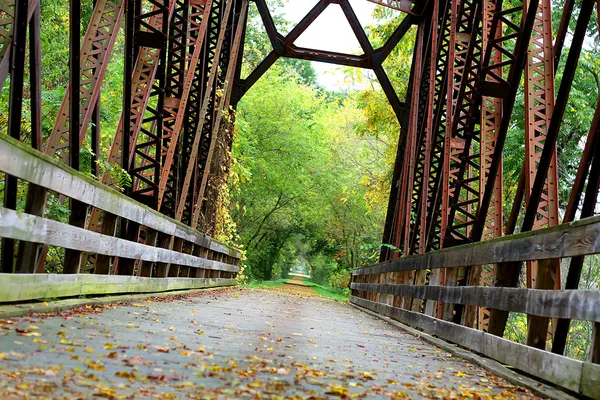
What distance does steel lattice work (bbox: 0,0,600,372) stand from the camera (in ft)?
19.0

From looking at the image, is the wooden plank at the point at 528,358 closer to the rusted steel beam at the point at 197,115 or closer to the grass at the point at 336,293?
the rusted steel beam at the point at 197,115

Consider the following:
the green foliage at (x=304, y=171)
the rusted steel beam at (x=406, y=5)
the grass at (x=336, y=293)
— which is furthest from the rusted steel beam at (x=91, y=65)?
the grass at (x=336, y=293)

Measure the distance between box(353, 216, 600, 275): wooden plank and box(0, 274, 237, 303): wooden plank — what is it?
3.75m

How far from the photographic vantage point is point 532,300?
16.9 ft

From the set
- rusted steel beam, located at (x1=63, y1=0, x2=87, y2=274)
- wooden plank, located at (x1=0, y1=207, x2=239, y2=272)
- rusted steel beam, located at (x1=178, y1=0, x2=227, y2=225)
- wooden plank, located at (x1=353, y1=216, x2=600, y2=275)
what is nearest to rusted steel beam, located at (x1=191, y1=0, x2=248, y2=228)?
rusted steel beam, located at (x1=178, y1=0, x2=227, y2=225)

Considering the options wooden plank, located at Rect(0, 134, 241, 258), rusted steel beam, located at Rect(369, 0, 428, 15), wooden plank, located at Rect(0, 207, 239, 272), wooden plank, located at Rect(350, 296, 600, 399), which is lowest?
wooden plank, located at Rect(350, 296, 600, 399)

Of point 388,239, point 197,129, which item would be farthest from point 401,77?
point 197,129

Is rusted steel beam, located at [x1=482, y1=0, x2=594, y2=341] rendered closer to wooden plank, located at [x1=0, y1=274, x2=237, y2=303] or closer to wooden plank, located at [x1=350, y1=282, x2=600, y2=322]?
wooden plank, located at [x1=350, y1=282, x2=600, y2=322]

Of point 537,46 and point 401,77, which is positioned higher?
point 401,77

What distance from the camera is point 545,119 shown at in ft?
24.2

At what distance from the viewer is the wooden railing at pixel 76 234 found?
194 inches

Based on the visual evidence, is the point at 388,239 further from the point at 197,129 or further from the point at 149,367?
the point at 149,367

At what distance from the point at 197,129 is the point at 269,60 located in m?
7.17

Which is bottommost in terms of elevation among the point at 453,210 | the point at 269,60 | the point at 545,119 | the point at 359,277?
the point at 359,277
